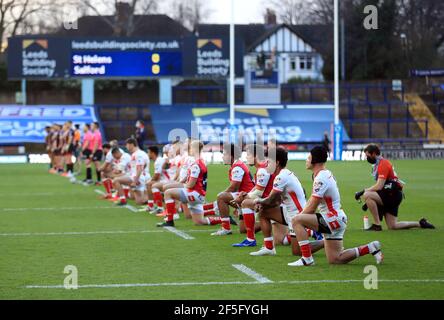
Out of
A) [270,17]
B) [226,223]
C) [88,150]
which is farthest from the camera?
[270,17]

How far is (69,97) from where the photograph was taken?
6119 centimetres

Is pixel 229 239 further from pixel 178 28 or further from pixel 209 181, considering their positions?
pixel 178 28

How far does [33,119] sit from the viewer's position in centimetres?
4716

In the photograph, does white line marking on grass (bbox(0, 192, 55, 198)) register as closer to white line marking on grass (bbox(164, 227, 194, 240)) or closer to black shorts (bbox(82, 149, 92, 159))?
black shorts (bbox(82, 149, 92, 159))

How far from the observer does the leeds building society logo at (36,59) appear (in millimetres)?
46969

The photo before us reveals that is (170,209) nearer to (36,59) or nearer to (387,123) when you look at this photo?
(36,59)

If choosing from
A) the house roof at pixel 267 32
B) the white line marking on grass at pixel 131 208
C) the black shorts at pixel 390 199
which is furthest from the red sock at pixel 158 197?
the house roof at pixel 267 32

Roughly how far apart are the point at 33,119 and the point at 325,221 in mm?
37555

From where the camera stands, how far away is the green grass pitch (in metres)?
9.80

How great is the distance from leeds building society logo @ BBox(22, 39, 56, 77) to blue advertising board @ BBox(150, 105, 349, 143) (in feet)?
21.0

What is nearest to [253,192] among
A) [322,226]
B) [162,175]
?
[322,226]

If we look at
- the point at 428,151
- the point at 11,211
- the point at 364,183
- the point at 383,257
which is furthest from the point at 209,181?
the point at 428,151

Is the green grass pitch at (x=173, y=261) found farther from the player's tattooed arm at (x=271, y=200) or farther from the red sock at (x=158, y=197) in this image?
the player's tattooed arm at (x=271, y=200)

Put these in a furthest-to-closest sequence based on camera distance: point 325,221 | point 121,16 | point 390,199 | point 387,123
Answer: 1. point 121,16
2. point 387,123
3. point 390,199
4. point 325,221
